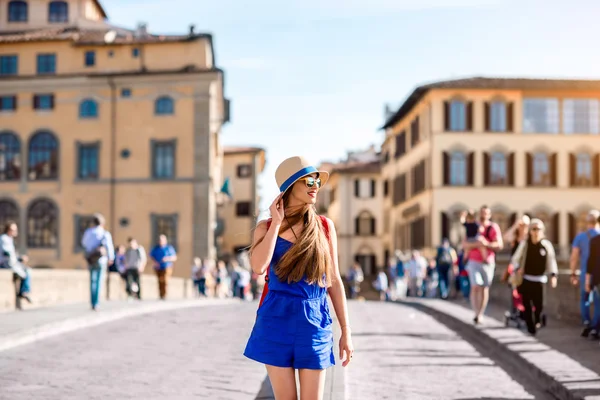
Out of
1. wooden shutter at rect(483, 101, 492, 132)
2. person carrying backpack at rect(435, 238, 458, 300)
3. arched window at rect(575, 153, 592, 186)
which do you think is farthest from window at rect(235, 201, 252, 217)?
person carrying backpack at rect(435, 238, 458, 300)

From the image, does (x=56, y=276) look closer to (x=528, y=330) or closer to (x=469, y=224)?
(x=469, y=224)

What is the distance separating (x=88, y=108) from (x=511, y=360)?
46020 mm

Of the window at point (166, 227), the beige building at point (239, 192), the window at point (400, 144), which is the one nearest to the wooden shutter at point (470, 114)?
the window at point (400, 144)

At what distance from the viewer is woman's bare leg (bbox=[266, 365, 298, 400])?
5.01m

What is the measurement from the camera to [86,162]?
56.0 metres

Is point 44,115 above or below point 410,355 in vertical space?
above

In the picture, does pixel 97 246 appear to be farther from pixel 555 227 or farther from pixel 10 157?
pixel 555 227

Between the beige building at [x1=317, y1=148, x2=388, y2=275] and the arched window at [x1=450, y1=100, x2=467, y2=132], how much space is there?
2878 cm

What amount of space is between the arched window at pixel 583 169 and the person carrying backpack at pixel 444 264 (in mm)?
30445

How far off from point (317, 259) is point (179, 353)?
27.0ft

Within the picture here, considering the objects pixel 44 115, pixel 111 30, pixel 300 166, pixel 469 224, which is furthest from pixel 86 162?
pixel 300 166

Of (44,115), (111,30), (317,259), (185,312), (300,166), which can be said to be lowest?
(185,312)

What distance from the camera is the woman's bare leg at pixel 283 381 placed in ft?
16.4

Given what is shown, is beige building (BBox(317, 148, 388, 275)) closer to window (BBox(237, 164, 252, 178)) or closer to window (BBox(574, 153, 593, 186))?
window (BBox(237, 164, 252, 178))
